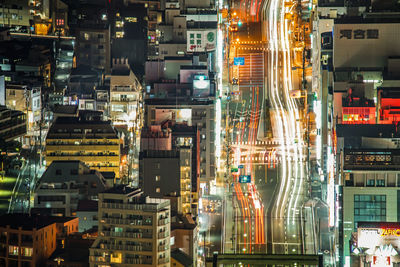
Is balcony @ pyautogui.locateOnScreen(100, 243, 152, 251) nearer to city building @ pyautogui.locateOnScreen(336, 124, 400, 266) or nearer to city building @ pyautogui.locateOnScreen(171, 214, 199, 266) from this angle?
city building @ pyautogui.locateOnScreen(171, 214, 199, 266)

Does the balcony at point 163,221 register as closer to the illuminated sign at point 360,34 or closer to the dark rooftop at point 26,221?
the dark rooftop at point 26,221

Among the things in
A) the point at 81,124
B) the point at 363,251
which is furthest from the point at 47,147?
the point at 363,251

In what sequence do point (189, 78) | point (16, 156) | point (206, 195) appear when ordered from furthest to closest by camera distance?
point (189, 78) < point (206, 195) < point (16, 156)

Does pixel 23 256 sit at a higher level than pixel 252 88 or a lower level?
lower

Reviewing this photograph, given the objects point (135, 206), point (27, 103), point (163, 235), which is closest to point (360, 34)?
point (27, 103)

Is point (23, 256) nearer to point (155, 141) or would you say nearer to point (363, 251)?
point (363, 251)

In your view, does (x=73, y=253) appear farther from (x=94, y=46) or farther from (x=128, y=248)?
(x=94, y=46)

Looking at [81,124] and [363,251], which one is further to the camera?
[81,124]
